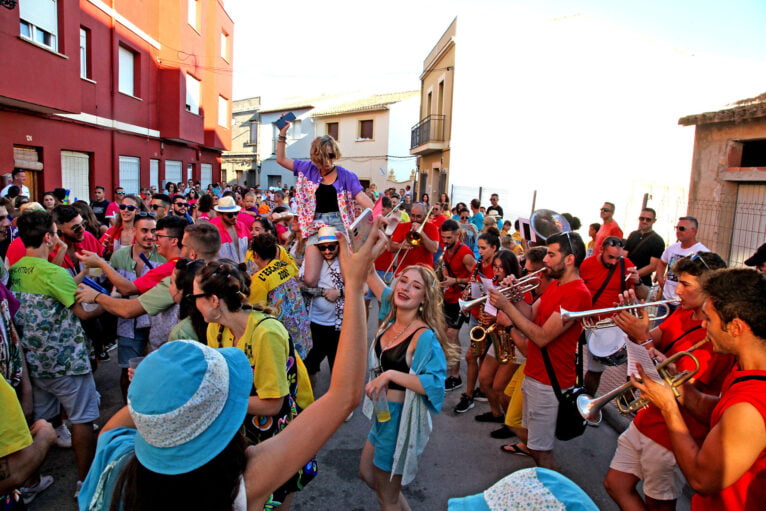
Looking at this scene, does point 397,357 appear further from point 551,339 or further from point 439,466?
point 439,466

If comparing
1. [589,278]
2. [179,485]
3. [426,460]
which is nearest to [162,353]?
[179,485]

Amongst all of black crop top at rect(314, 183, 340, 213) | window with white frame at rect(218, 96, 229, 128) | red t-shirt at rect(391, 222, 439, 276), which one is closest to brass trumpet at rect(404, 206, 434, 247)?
red t-shirt at rect(391, 222, 439, 276)

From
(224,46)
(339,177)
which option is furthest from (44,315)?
(224,46)

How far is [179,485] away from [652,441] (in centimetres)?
264

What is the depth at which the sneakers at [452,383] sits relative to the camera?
588 centimetres

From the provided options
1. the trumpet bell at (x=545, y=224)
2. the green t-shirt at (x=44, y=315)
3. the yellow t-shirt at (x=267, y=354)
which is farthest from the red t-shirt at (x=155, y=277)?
the trumpet bell at (x=545, y=224)

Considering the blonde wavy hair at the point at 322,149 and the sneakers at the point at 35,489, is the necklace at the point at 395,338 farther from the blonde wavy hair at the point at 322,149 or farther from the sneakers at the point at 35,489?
the sneakers at the point at 35,489

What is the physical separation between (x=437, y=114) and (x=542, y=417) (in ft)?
71.1

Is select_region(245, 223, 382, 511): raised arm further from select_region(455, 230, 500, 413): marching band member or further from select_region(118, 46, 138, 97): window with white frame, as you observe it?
select_region(118, 46, 138, 97): window with white frame

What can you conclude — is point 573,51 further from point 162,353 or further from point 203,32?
point 162,353

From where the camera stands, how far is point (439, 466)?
168 inches

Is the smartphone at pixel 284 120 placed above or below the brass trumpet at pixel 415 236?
above

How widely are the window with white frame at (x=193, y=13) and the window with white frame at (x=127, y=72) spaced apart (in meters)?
4.35

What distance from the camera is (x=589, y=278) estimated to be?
18.7 ft
